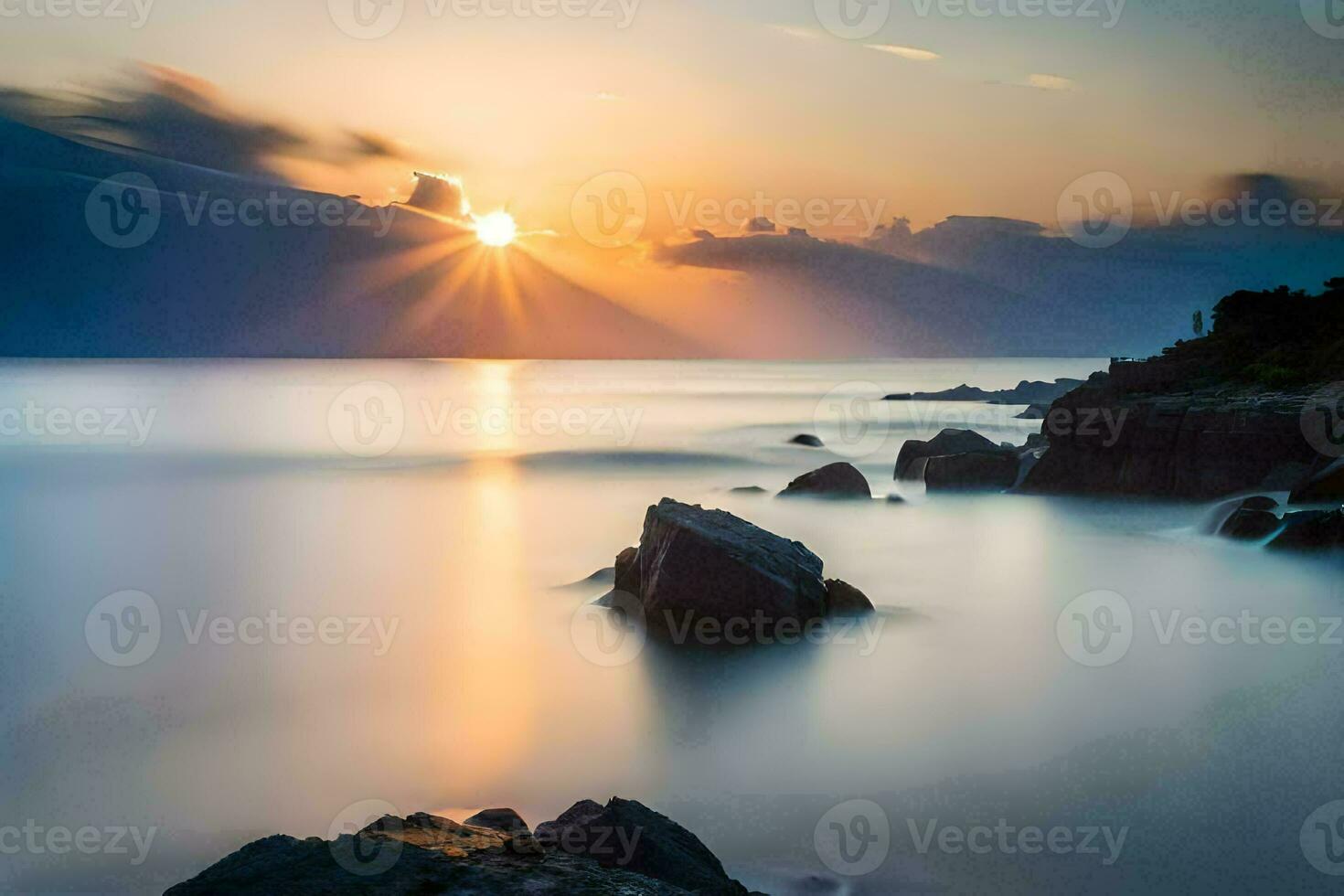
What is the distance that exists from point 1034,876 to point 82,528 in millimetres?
28131

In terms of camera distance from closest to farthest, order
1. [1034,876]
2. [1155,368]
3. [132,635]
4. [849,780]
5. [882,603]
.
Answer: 1. [1034,876]
2. [849,780]
3. [132,635]
4. [882,603]
5. [1155,368]

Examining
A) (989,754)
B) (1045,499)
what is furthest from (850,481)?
(989,754)

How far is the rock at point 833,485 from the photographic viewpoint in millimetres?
27375

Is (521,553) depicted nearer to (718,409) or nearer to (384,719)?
(384,719)

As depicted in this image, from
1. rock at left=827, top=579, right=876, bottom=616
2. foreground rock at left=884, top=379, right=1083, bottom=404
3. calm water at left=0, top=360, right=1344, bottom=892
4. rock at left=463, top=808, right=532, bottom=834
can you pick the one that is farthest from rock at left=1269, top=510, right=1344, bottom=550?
foreground rock at left=884, top=379, right=1083, bottom=404

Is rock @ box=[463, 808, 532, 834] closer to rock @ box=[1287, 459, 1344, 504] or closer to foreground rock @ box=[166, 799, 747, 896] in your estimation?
foreground rock @ box=[166, 799, 747, 896]

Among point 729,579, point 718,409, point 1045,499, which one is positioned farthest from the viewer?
point 718,409

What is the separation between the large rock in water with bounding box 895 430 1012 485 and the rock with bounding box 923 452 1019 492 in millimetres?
1086

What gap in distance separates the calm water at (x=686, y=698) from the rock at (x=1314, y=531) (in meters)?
0.41

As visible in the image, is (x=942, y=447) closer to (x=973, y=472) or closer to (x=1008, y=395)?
(x=973, y=472)

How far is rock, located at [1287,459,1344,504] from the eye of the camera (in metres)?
20.4

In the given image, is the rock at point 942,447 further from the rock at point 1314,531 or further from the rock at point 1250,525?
the rock at point 1314,531

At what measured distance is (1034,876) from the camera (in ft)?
26.9

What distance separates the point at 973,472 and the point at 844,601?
48.1ft
